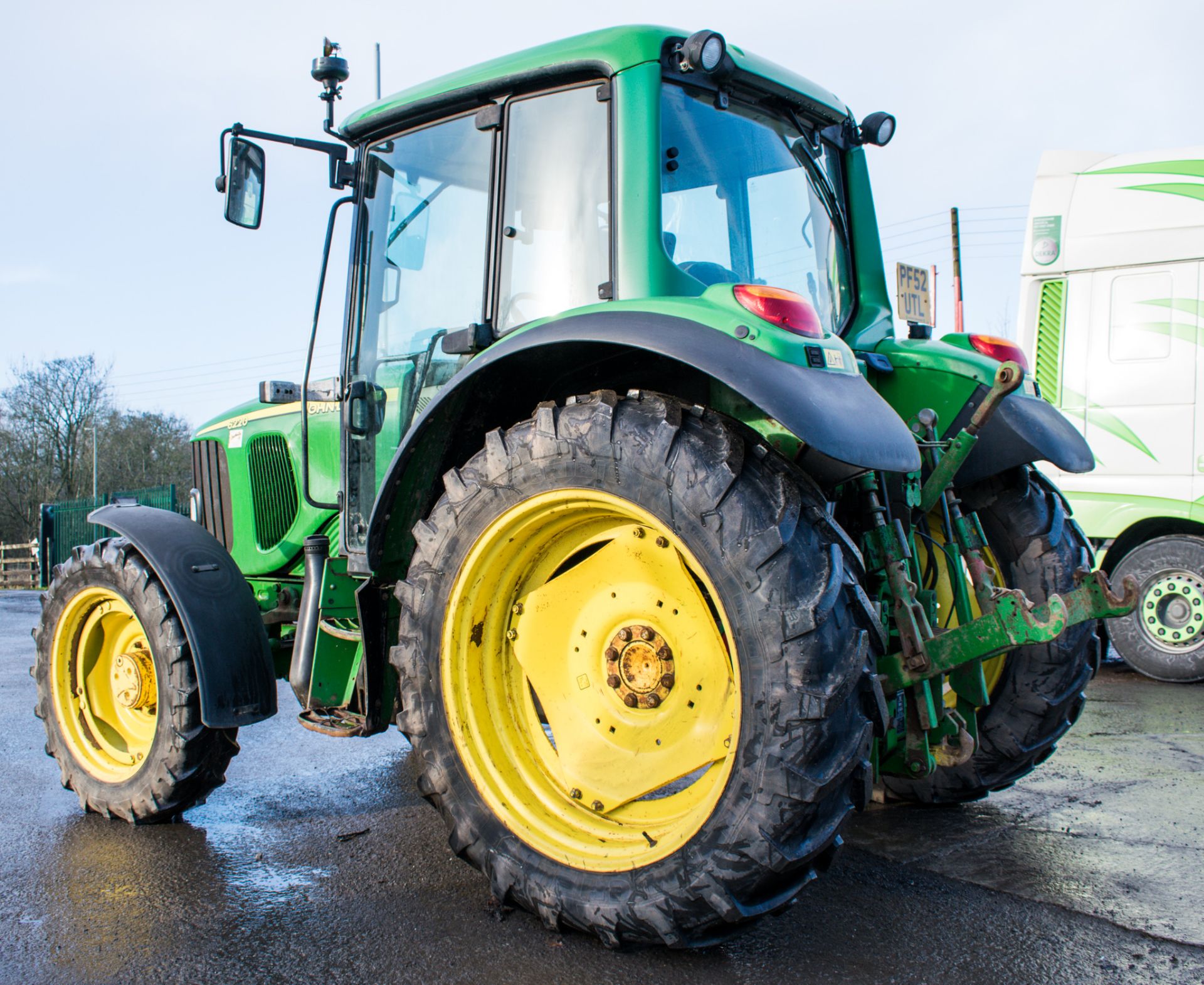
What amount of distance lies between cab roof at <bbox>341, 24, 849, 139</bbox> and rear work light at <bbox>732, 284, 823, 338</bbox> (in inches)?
33.5

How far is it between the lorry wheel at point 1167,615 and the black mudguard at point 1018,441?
4.13 meters

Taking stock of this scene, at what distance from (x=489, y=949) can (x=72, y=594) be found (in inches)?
98.3

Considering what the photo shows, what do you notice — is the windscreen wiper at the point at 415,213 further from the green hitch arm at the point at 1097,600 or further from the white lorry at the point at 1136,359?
the white lorry at the point at 1136,359

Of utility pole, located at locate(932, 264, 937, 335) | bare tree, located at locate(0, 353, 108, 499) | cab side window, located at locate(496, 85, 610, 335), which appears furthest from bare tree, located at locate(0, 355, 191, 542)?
cab side window, located at locate(496, 85, 610, 335)

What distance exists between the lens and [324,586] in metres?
3.77

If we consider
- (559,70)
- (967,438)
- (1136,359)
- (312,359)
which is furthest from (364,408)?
(1136,359)

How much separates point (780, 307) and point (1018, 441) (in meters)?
1.42

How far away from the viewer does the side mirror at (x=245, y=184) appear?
3574mm

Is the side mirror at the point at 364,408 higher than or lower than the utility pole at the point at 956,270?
lower

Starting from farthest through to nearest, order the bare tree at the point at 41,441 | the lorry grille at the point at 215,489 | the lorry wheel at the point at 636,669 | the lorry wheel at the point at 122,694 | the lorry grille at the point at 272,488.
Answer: the bare tree at the point at 41,441, the lorry grille at the point at 215,489, the lorry grille at the point at 272,488, the lorry wheel at the point at 122,694, the lorry wheel at the point at 636,669

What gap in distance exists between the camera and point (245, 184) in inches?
142

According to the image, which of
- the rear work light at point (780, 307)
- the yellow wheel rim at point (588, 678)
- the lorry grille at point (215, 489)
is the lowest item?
the yellow wheel rim at point (588, 678)

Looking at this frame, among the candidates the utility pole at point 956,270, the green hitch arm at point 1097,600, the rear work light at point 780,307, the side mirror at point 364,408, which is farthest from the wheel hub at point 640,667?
the utility pole at point 956,270

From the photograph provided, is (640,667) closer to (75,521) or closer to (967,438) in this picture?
(967,438)
